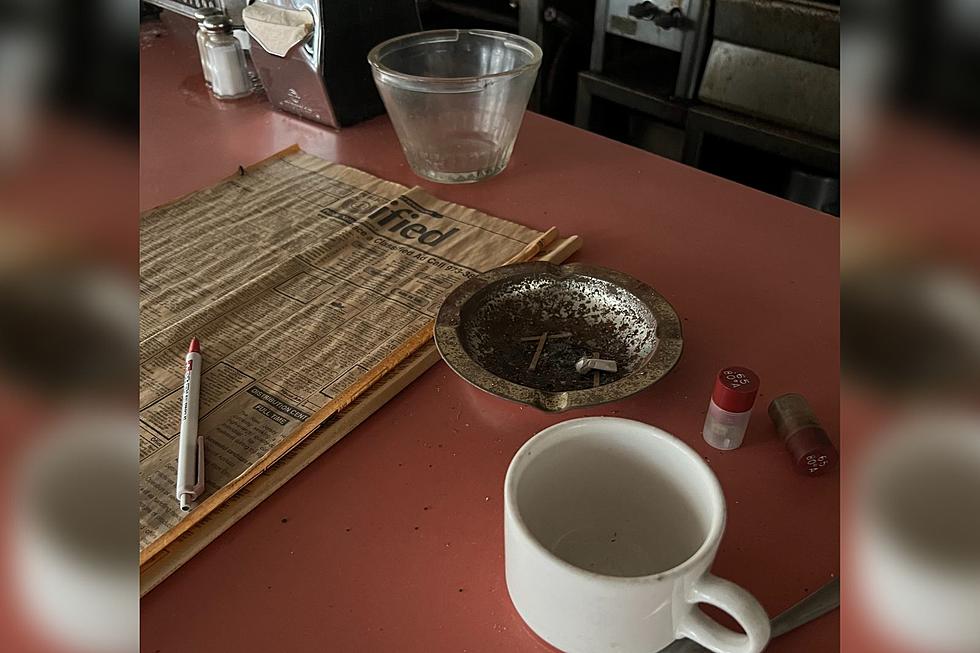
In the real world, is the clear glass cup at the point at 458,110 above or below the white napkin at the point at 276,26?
below

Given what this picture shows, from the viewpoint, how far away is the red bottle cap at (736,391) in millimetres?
484

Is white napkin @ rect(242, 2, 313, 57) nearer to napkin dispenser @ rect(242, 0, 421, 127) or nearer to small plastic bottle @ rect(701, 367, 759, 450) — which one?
napkin dispenser @ rect(242, 0, 421, 127)

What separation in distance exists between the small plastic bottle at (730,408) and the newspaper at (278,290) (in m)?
0.25

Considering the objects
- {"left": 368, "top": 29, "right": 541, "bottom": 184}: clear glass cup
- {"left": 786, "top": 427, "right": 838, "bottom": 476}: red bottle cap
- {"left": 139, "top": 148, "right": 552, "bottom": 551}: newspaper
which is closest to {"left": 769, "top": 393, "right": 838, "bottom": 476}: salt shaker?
{"left": 786, "top": 427, "right": 838, "bottom": 476}: red bottle cap

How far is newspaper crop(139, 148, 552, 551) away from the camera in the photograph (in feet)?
1.72

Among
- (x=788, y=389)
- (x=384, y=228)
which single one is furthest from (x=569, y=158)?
(x=788, y=389)

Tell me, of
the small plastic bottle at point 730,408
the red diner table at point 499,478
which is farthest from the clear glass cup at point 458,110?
the small plastic bottle at point 730,408

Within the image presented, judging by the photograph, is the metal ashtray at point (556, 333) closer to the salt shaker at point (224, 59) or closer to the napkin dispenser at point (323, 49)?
the napkin dispenser at point (323, 49)

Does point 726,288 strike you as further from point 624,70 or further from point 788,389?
point 624,70

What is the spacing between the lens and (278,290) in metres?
0.68

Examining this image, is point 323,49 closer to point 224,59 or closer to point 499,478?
point 224,59
